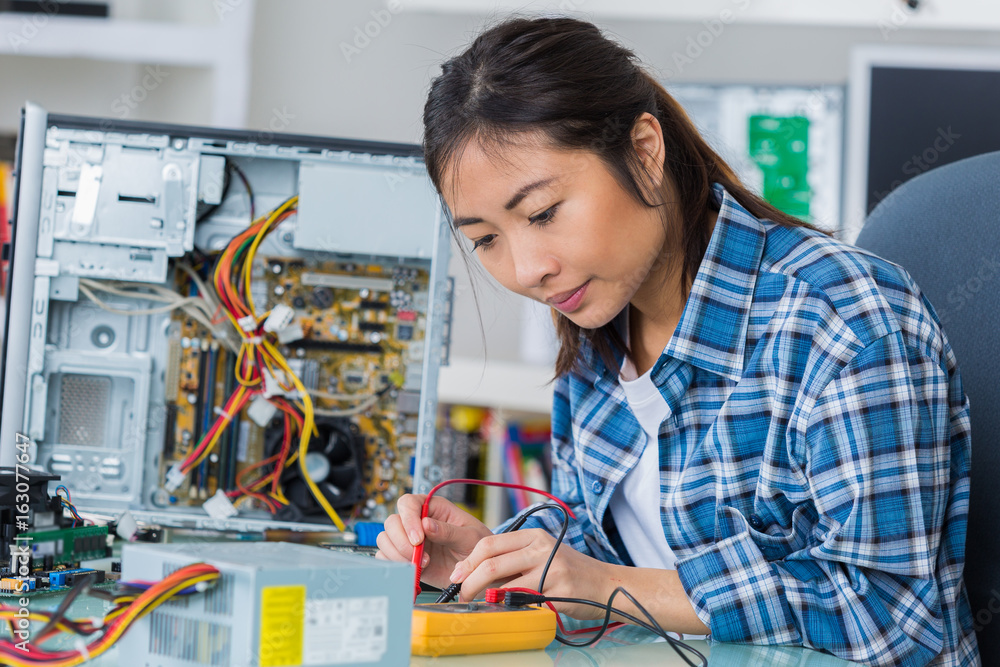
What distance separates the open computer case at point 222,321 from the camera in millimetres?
1112

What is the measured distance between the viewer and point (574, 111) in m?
0.84

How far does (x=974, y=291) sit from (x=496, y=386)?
1289 millimetres

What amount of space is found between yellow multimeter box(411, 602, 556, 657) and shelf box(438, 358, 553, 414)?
1.38m

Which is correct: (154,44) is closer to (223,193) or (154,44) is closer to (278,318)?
(223,193)

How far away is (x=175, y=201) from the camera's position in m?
1.13

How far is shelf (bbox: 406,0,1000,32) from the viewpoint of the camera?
215 cm

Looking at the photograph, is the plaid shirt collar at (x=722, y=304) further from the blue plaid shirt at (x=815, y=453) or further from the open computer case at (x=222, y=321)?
the open computer case at (x=222, y=321)

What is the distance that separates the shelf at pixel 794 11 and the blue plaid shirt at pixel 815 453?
143 cm

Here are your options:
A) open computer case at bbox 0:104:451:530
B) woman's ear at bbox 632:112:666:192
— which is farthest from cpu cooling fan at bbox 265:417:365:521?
woman's ear at bbox 632:112:666:192

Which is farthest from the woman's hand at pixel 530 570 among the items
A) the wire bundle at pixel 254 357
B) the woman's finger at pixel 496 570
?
the wire bundle at pixel 254 357

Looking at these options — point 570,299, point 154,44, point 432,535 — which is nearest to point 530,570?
point 432,535

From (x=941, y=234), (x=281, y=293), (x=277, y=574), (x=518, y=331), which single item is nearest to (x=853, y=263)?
(x=941, y=234)

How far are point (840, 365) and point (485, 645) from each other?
0.39m

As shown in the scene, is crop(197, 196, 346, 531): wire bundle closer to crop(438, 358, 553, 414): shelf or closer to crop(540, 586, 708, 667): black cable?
crop(540, 586, 708, 667): black cable
